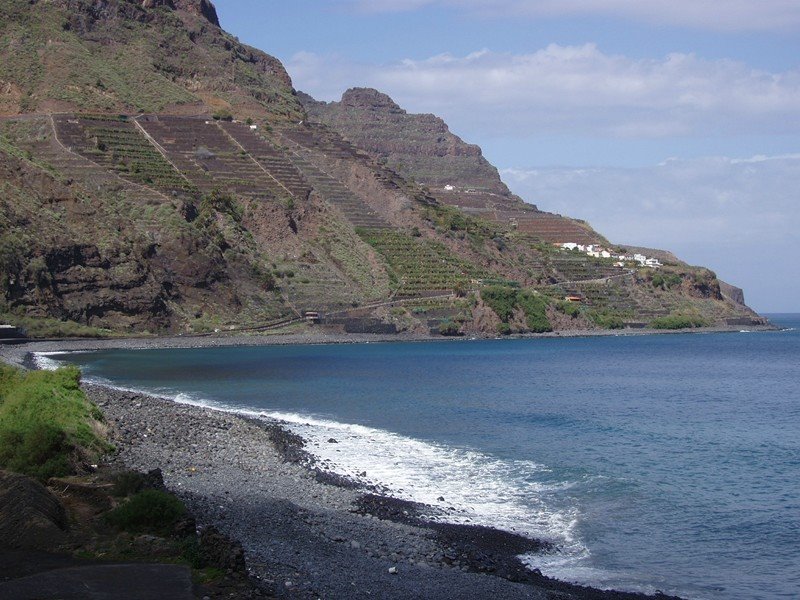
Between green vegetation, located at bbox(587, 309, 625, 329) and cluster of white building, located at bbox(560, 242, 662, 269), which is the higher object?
cluster of white building, located at bbox(560, 242, 662, 269)

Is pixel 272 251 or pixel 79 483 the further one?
pixel 272 251

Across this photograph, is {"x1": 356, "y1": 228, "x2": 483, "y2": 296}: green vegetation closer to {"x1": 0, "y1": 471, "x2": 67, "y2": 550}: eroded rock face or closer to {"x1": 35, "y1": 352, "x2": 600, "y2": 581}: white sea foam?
{"x1": 35, "y1": 352, "x2": 600, "y2": 581}: white sea foam

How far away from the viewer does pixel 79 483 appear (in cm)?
2091

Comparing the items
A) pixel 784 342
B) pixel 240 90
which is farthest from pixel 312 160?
pixel 784 342

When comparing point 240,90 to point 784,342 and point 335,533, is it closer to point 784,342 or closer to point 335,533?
point 784,342

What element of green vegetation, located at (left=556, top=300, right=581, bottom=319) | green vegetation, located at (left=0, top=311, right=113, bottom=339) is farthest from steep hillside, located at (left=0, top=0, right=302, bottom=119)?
green vegetation, located at (left=556, top=300, right=581, bottom=319)

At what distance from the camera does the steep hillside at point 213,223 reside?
299 ft

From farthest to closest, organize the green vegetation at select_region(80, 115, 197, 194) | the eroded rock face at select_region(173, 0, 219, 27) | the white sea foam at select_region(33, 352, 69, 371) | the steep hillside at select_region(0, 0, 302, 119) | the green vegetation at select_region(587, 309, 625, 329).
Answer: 1. the eroded rock face at select_region(173, 0, 219, 27)
2. the steep hillside at select_region(0, 0, 302, 119)
3. the green vegetation at select_region(587, 309, 625, 329)
4. the green vegetation at select_region(80, 115, 197, 194)
5. the white sea foam at select_region(33, 352, 69, 371)

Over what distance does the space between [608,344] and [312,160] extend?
4428cm

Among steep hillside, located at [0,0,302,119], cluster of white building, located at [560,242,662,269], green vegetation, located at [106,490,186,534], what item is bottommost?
green vegetation, located at [106,490,186,534]

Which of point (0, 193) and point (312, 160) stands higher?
point (312, 160)

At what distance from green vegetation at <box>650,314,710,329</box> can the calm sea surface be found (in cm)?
4683

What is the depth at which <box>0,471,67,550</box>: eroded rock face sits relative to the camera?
16625mm

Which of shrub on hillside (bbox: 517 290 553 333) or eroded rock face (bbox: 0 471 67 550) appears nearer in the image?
eroded rock face (bbox: 0 471 67 550)
